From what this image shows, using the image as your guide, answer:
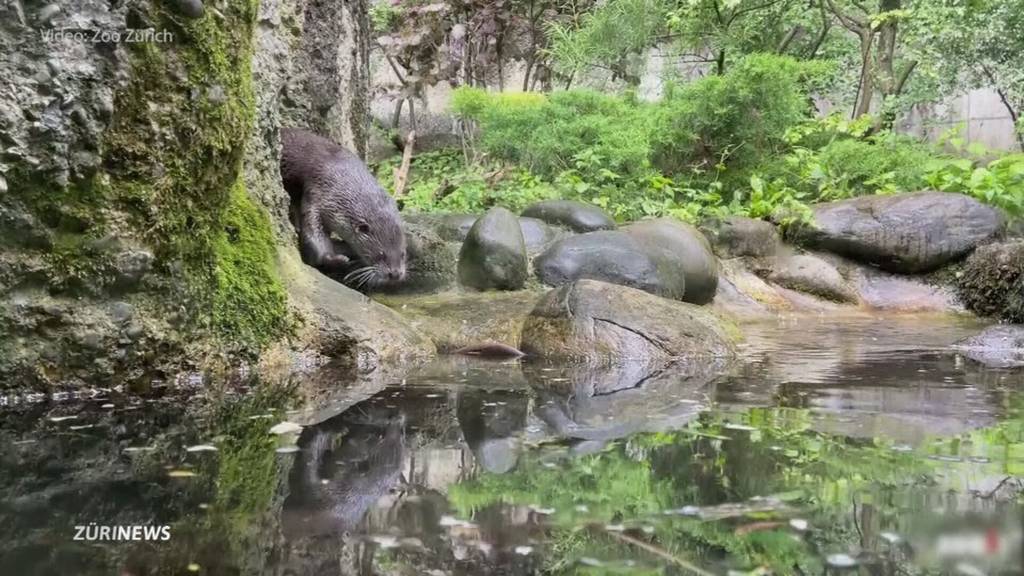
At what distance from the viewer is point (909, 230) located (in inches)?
355

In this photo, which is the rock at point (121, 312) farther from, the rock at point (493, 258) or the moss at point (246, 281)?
the rock at point (493, 258)

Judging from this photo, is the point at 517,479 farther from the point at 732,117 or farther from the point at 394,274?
the point at 732,117

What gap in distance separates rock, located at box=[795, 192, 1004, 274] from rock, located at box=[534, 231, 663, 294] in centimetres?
337

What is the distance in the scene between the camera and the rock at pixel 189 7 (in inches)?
130

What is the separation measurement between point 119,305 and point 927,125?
51.8 feet

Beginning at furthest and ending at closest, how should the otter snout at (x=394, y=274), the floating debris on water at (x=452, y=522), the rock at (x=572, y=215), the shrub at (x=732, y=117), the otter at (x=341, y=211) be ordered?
the shrub at (x=732, y=117) → the rock at (x=572, y=215) → the otter snout at (x=394, y=274) → the otter at (x=341, y=211) → the floating debris on water at (x=452, y=522)

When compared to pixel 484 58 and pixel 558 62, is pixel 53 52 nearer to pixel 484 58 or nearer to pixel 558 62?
pixel 558 62

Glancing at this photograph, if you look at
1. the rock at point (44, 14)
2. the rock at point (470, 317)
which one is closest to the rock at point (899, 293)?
the rock at point (470, 317)

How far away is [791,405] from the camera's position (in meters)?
3.38

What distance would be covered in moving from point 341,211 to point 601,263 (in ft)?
6.88

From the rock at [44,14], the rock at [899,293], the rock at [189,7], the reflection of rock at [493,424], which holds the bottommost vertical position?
the rock at [899,293]

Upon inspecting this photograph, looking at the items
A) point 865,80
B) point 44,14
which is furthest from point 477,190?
point 44,14

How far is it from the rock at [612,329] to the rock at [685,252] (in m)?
1.77

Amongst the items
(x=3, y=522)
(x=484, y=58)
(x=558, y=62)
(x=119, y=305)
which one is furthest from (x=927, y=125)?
(x=3, y=522)
